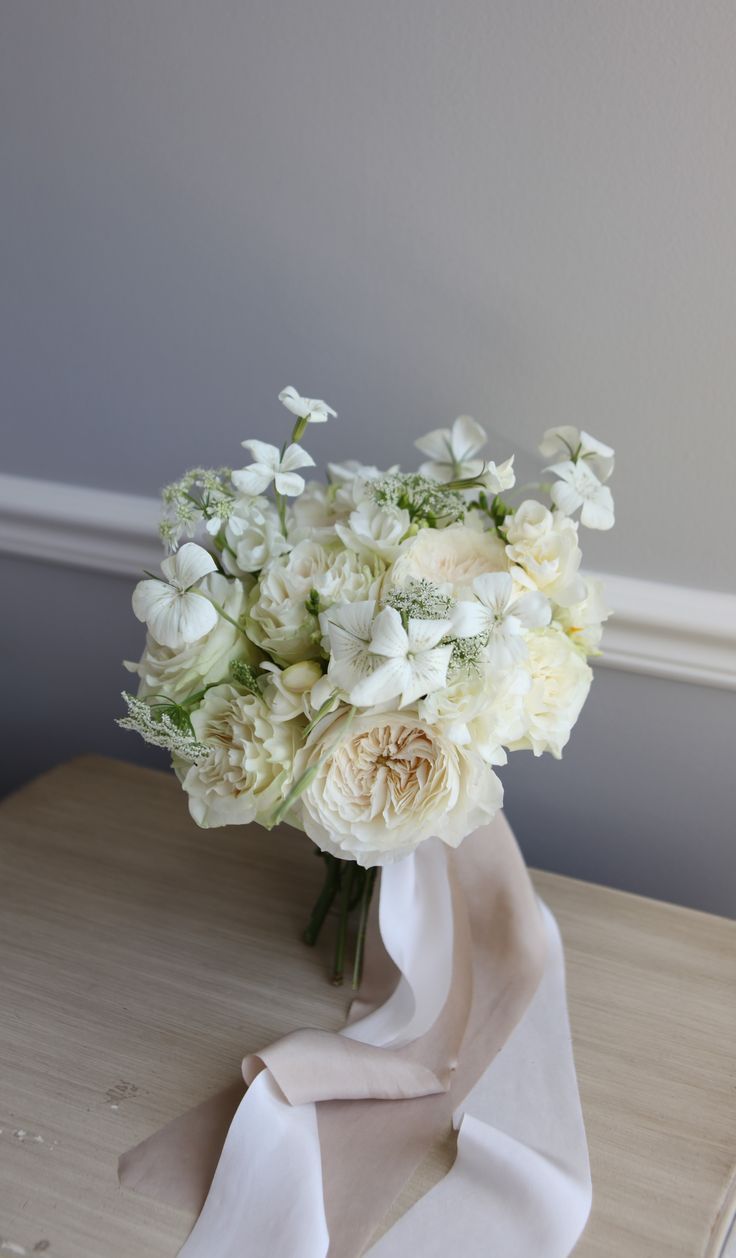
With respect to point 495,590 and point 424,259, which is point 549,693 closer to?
point 495,590

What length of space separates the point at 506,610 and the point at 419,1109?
1.15ft

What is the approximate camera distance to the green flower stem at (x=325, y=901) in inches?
31.4

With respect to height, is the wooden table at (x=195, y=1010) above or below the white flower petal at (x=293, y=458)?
below

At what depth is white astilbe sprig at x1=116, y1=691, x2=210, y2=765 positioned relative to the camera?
602mm

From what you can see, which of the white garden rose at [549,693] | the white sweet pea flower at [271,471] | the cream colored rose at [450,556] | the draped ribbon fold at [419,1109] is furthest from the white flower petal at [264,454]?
the draped ribbon fold at [419,1109]

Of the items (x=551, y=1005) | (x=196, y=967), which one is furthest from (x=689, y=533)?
(x=196, y=967)

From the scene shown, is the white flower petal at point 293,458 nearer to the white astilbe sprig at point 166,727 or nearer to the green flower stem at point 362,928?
the white astilbe sprig at point 166,727

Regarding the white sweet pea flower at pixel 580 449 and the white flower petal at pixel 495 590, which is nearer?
the white flower petal at pixel 495 590

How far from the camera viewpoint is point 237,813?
0.62 metres

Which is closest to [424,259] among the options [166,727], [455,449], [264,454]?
[455,449]

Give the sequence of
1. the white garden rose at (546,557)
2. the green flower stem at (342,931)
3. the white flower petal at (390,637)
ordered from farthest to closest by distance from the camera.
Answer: the green flower stem at (342,931), the white garden rose at (546,557), the white flower petal at (390,637)

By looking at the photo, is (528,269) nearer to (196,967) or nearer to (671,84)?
(671,84)

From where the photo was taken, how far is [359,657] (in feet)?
1.91

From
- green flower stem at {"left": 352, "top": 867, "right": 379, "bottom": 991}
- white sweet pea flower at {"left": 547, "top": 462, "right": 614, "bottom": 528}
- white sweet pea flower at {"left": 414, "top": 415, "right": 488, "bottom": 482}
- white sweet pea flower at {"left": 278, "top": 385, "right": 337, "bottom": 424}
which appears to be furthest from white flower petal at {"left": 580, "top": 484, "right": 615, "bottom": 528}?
green flower stem at {"left": 352, "top": 867, "right": 379, "bottom": 991}
